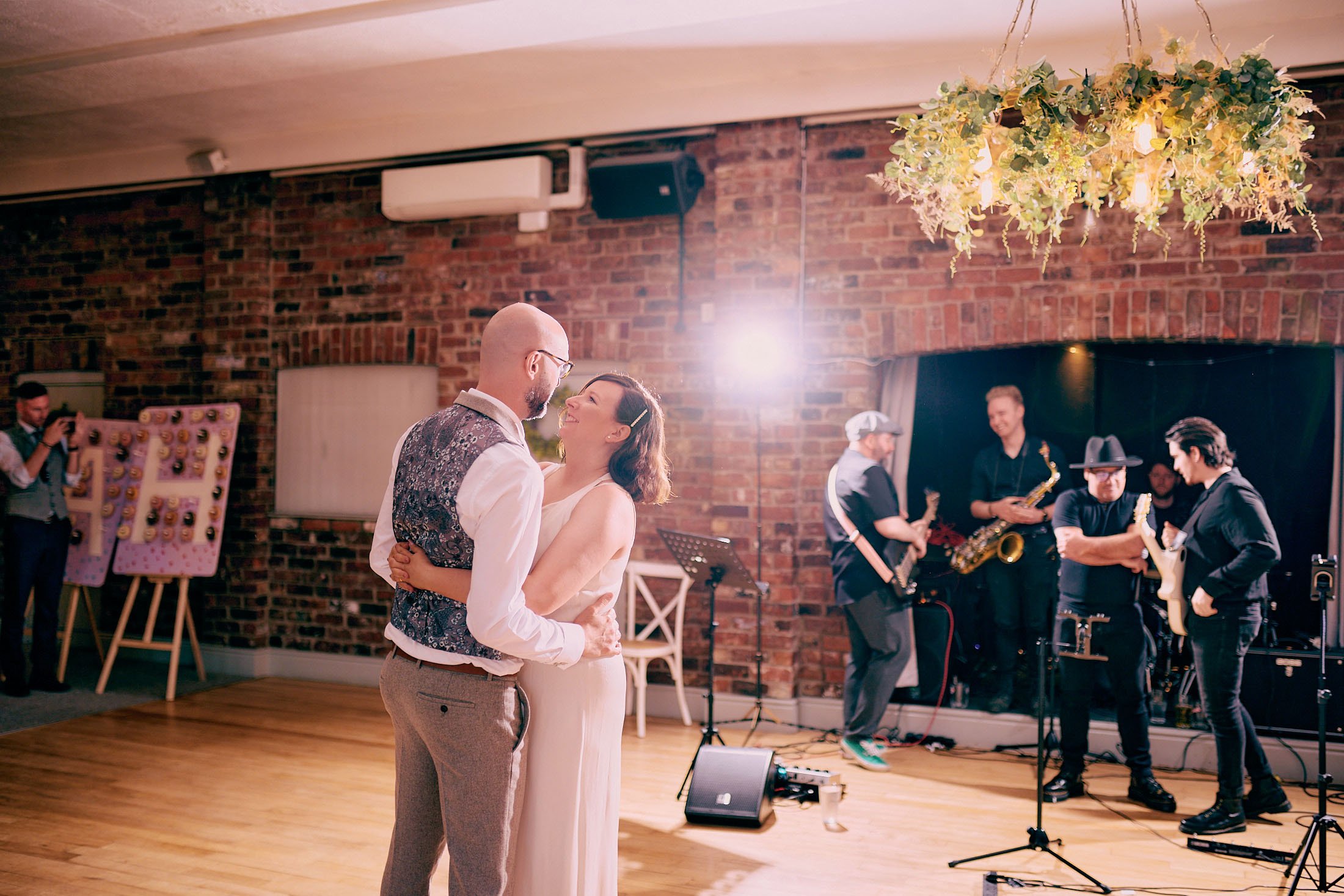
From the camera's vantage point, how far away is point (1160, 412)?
4.93m

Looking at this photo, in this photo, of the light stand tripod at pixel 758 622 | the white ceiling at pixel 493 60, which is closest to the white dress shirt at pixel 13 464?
the white ceiling at pixel 493 60

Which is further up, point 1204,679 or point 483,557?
point 483,557

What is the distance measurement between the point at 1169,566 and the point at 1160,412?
86 centimetres

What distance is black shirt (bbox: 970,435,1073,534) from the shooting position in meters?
5.07

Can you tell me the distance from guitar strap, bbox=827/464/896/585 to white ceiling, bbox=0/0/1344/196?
6.85 feet

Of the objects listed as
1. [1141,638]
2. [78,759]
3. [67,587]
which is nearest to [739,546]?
[1141,638]

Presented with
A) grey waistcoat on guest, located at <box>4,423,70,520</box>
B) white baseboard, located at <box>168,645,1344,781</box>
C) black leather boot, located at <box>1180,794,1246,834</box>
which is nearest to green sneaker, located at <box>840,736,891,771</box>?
white baseboard, located at <box>168,645,1344,781</box>

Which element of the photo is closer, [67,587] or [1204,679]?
[1204,679]

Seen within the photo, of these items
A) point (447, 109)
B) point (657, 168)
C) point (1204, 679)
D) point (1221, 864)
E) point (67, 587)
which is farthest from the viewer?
point (67, 587)

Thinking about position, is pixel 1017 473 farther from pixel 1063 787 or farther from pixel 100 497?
pixel 100 497

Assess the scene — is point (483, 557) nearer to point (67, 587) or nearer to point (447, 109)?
point (447, 109)

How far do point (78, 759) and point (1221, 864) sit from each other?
499 cm

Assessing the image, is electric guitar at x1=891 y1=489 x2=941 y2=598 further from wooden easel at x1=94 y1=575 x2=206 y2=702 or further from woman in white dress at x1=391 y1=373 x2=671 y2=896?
wooden easel at x1=94 y1=575 x2=206 y2=702

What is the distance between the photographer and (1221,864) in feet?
12.1
